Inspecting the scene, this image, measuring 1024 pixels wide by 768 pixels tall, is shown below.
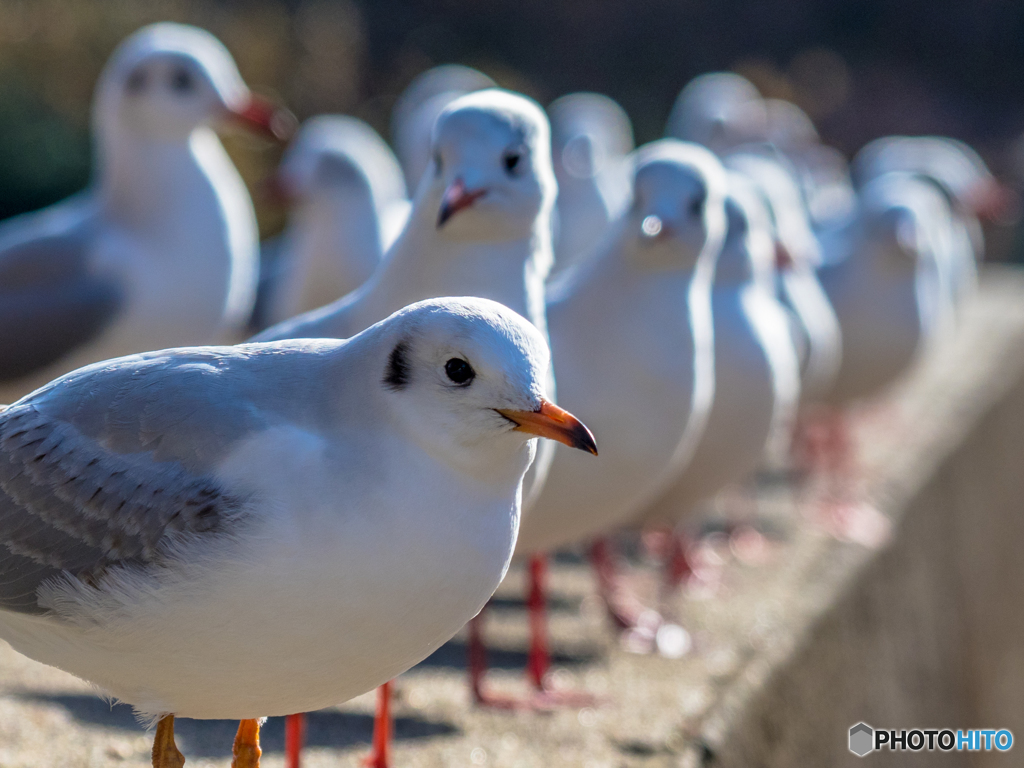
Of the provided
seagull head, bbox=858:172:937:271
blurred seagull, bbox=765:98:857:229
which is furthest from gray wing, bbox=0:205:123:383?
blurred seagull, bbox=765:98:857:229

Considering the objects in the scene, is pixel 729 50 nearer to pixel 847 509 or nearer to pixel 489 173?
pixel 847 509

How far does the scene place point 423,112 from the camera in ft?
23.1

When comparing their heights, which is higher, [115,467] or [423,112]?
[423,112]

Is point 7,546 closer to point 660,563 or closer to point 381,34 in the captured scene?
point 660,563

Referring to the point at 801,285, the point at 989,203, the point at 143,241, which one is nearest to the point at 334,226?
the point at 143,241

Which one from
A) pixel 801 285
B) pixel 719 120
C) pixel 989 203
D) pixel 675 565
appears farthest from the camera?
pixel 989 203

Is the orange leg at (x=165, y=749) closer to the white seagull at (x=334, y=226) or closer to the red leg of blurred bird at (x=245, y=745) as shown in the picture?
the red leg of blurred bird at (x=245, y=745)

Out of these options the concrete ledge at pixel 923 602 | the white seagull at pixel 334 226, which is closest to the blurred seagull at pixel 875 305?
the concrete ledge at pixel 923 602

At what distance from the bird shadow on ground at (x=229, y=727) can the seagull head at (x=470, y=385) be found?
1362 mm

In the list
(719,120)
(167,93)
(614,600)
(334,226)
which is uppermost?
(719,120)

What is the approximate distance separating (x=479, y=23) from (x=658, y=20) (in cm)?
418

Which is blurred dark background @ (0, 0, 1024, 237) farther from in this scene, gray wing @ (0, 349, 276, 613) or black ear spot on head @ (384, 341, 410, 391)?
black ear spot on head @ (384, 341, 410, 391)

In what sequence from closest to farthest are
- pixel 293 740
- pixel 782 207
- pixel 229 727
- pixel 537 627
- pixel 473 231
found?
pixel 293 740 < pixel 473 231 < pixel 229 727 < pixel 537 627 < pixel 782 207

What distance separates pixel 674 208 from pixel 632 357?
498 mm
